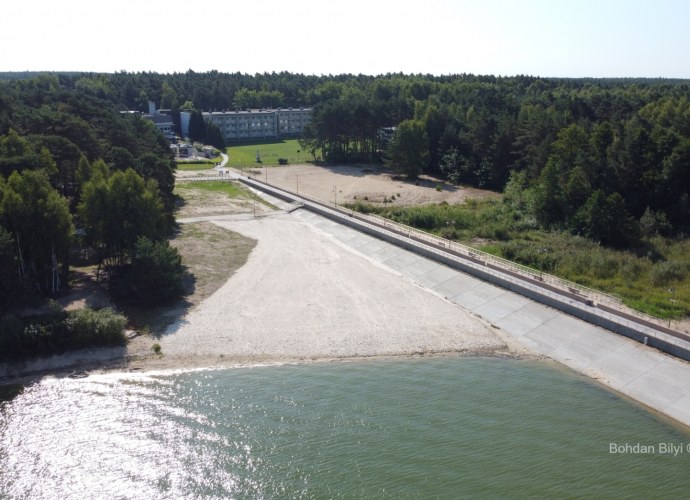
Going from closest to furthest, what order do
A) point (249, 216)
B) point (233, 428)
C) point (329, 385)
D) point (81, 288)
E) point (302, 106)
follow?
point (233, 428) < point (329, 385) < point (81, 288) < point (249, 216) < point (302, 106)

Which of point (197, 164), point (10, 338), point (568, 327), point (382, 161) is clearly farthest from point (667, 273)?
point (197, 164)

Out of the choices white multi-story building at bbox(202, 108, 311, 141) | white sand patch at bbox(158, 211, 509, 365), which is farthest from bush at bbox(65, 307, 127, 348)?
white multi-story building at bbox(202, 108, 311, 141)

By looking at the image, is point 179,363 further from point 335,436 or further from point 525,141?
point 525,141

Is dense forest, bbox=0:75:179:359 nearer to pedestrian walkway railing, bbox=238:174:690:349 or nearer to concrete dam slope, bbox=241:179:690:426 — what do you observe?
concrete dam slope, bbox=241:179:690:426

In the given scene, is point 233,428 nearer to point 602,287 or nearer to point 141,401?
point 141,401

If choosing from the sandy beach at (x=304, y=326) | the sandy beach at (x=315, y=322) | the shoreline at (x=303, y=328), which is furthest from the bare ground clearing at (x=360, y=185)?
the shoreline at (x=303, y=328)

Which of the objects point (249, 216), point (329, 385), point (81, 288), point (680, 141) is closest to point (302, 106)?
point (249, 216)

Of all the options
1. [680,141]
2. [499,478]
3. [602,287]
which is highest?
[680,141]
